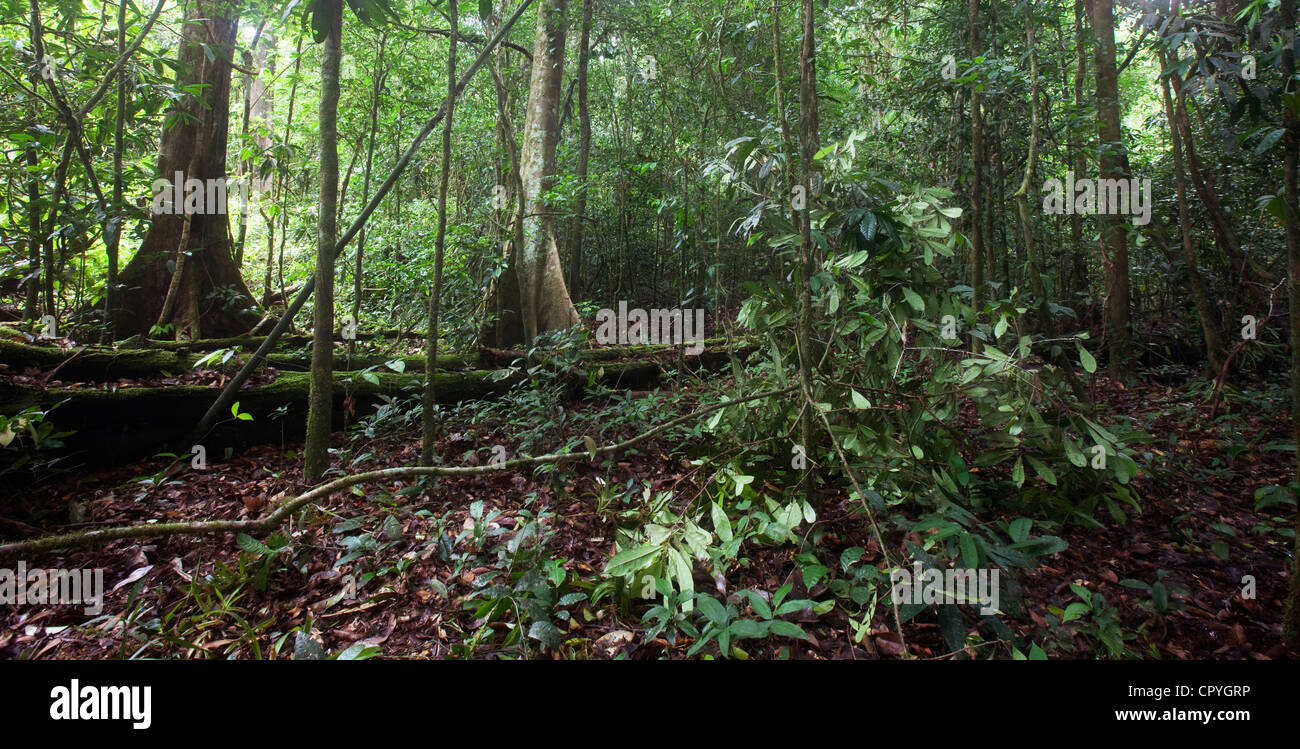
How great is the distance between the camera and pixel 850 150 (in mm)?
2541

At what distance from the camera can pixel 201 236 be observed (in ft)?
16.1

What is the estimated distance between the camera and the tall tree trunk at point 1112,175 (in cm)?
498

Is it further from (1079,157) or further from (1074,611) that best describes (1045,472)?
(1079,157)

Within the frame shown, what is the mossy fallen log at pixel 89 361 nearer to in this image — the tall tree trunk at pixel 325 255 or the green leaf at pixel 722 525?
the tall tree trunk at pixel 325 255

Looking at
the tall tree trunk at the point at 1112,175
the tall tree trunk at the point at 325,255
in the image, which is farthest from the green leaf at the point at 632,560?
the tall tree trunk at the point at 1112,175

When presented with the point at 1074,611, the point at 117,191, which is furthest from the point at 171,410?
the point at 1074,611

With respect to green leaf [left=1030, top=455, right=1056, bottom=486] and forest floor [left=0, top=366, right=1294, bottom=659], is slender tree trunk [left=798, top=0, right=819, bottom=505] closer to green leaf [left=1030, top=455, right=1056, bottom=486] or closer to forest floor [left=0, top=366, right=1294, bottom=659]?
forest floor [left=0, top=366, right=1294, bottom=659]

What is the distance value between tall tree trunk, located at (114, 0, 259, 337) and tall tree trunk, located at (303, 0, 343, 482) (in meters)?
2.57

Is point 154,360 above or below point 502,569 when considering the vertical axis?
above

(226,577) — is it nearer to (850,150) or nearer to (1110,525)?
(850,150)

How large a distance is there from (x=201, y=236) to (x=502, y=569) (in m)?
4.59

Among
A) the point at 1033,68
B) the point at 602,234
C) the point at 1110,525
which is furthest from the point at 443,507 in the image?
the point at 602,234

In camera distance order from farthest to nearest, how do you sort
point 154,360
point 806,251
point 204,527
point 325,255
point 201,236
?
point 201,236 → point 154,360 → point 325,255 → point 806,251 → point 204,527
